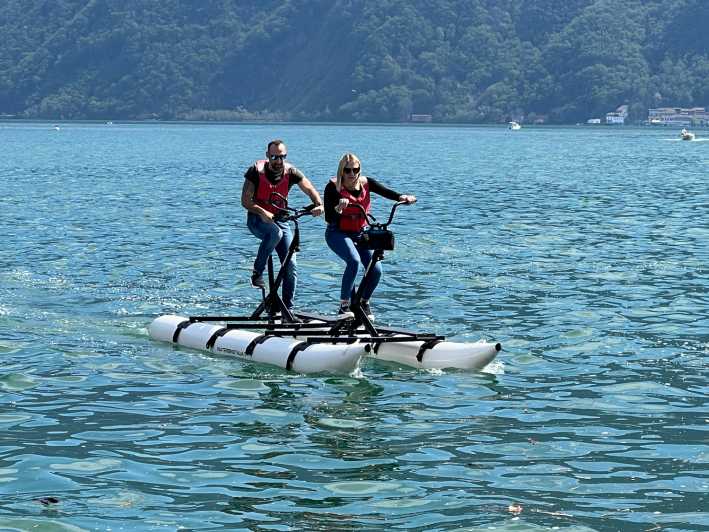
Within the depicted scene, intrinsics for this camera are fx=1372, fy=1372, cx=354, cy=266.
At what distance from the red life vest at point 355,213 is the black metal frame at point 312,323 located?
0.12 meters

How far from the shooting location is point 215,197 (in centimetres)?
5216

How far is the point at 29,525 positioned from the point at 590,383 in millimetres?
7513

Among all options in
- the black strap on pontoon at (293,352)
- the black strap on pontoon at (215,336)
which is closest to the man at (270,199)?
the black strap on pontoon at (215,336)

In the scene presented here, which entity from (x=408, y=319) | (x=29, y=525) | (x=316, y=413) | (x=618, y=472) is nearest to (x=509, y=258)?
(x=408, y=319)

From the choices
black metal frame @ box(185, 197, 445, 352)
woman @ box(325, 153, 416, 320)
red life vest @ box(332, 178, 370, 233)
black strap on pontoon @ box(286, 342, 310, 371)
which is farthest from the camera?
red life vest @ box(332, 178, 370, 233)

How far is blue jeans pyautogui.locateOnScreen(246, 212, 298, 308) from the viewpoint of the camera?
18.4 m

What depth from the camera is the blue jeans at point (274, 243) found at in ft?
60.3

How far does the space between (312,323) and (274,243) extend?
1216 mm

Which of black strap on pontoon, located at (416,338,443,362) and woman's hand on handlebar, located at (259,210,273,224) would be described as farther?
woman's hand on handlebar, located at (259,210,273,224)

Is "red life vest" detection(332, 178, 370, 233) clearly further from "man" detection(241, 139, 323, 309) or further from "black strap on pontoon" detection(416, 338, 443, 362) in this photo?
"black strap on pontoon" detection(416, 338, 443, 362)

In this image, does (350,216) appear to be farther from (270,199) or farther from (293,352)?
(293,352)

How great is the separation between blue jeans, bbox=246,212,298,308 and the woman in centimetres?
93

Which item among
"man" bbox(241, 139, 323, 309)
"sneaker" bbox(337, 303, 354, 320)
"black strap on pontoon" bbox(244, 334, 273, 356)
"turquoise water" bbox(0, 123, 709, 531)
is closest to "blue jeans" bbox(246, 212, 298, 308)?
"man" bbox(241, 139, 323, 309)

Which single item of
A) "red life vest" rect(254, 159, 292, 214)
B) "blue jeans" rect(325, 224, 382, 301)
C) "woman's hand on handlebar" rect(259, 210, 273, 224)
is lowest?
"blue jeans" rect(325, 224, 382, 301)
